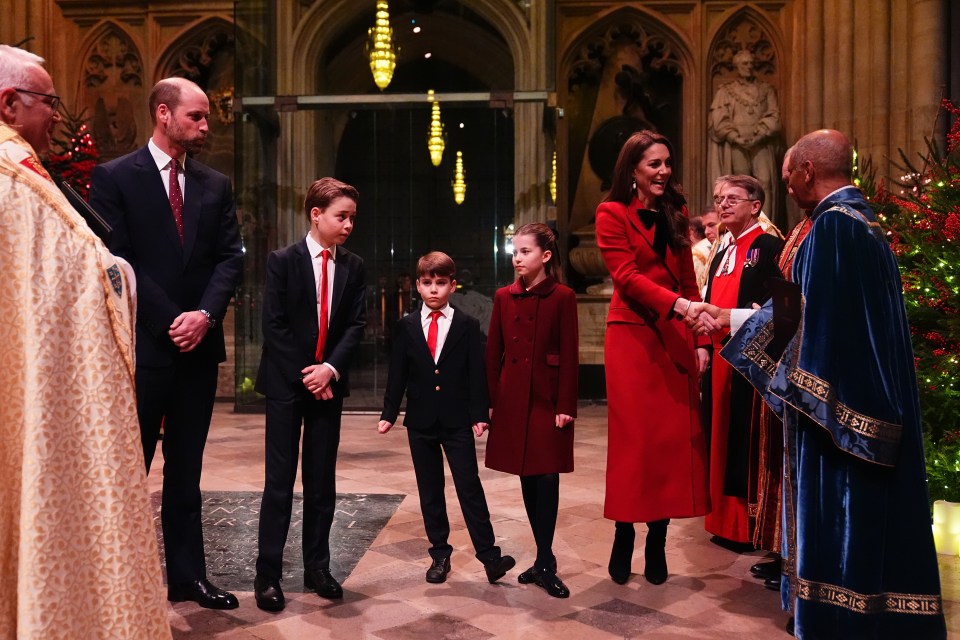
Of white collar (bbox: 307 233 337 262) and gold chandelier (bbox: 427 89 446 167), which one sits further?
gold chandelier (bbox: 427 89 446 167)

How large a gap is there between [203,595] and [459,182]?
613 cm

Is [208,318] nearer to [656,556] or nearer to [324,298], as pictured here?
[324,298]

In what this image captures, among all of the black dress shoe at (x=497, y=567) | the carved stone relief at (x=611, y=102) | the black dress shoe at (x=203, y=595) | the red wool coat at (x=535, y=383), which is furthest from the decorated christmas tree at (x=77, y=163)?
the carved stone relief at (x=611, y=102)

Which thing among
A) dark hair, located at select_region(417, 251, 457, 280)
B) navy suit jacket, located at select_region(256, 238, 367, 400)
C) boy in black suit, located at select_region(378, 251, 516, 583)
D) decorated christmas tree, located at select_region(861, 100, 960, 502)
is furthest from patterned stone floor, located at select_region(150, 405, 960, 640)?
dark hair, located at select_region(417, 251, 457, 280)

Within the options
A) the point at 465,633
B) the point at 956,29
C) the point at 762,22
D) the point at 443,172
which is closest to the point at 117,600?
the point at 465,633

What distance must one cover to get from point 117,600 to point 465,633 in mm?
1393

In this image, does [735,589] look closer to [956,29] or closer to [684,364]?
[684,364]

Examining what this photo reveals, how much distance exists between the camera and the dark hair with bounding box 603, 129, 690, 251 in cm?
420

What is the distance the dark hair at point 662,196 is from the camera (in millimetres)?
4199

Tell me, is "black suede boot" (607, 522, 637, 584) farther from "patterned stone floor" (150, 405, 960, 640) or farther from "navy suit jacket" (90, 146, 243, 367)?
"navy suit jacket" (90, 146, 243, 367)

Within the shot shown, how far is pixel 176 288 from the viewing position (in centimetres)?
378

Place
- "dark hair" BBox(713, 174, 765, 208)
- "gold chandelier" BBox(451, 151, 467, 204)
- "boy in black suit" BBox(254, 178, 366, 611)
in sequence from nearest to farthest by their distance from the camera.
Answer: "boy in black suit" BBox(254, 178, 366, 611), "dark hair" BBox(713, 174, 765, 208), "gold chandelier" BBox(451, 151, 467, 204)

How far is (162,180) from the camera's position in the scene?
3795 mm

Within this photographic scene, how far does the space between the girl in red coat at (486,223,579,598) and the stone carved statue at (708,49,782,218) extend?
841 centimetres
